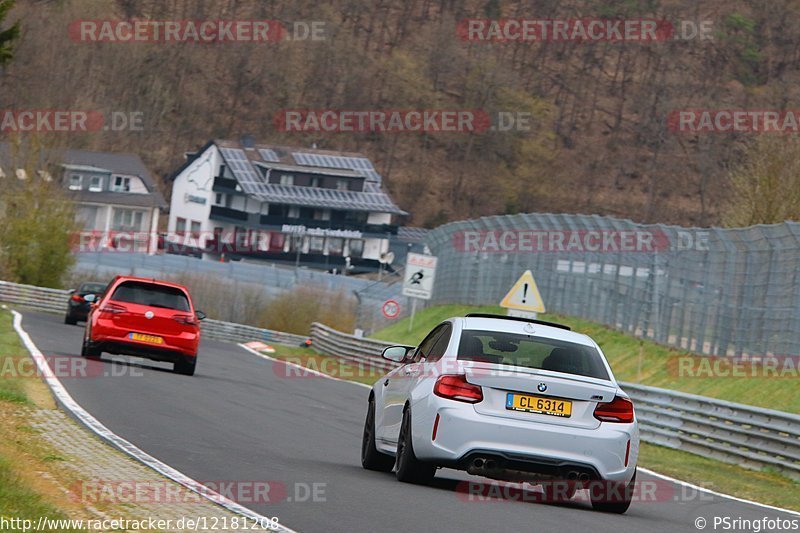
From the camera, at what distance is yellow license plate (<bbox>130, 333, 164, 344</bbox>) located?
24.5 m

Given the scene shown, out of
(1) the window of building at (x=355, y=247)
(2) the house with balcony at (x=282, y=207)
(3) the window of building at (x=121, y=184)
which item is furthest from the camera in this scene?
(1) the window of building at (x=355, y=247)

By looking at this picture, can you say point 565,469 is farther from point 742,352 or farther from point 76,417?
point 742,352

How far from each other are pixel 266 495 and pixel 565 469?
2.28 m

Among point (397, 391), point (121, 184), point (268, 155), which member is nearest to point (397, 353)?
point (397, 391)

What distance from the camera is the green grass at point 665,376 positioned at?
976 inches

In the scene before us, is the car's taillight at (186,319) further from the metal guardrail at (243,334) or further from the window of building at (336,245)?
the window of building at (336,245)

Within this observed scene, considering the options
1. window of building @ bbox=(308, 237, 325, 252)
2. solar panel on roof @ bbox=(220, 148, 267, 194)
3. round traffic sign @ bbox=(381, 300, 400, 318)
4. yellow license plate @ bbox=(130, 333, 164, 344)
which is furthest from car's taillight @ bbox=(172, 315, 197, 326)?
window of building @ bbox=(308, 237, 325, 252)

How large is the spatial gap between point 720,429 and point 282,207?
101 meters

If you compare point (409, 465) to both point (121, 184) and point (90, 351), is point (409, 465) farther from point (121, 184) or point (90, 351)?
point (121, 184)

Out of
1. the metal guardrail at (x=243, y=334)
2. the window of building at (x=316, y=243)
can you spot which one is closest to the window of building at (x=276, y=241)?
the window of building at (x=316, y=243)

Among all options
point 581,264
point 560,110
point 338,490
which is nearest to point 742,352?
point 581,264

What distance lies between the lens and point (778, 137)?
46.6m

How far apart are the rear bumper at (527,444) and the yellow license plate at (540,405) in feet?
0.34

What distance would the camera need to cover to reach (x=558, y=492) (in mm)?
13039
